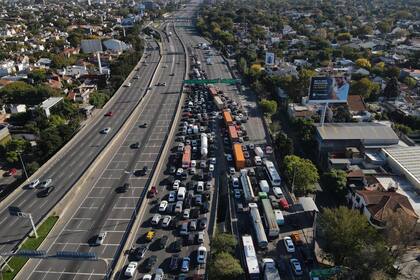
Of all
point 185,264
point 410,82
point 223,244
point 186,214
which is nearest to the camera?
point 223,244

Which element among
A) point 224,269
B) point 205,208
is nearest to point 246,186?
point 205,208

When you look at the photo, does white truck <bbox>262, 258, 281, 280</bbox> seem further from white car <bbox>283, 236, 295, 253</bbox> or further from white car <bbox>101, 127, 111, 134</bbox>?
white car <bbox>101, 127, 111, 134</bbox>

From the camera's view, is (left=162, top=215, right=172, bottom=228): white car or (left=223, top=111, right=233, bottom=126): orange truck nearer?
(left=162, top=215, right=172, bottom=228): white car

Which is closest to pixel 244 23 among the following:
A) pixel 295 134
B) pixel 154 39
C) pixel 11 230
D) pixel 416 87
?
pixel 154 39

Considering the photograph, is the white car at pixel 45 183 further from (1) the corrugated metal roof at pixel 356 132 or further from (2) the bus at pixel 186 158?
(1) the corrugated metal roof at pixel 356 132

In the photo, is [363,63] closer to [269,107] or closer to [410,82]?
[410,82]

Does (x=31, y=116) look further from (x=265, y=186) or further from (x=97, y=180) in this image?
(x=265, y=186)

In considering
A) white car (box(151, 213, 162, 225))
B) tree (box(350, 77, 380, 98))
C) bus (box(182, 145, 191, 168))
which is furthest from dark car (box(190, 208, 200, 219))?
tree (box(350, 77, 380, 98))
